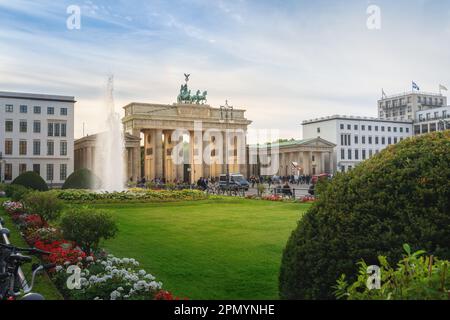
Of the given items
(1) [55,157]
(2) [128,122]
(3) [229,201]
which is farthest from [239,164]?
(3) [229,201]

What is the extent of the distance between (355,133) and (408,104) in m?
22.9

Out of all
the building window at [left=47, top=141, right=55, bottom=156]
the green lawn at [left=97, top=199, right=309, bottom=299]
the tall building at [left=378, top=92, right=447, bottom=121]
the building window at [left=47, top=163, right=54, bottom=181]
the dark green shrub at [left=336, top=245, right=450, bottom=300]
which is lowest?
the green lawn at [left=97, top=199, right=309, bottom=299]

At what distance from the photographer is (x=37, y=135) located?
2628 inches

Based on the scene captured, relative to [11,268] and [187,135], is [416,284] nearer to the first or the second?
[11,268]

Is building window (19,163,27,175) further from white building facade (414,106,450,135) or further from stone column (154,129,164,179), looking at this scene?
white building facade (414,106,450,135)

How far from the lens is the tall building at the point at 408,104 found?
112425mm

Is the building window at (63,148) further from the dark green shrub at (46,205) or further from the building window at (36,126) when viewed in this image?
the dark green shrub at (46,205)

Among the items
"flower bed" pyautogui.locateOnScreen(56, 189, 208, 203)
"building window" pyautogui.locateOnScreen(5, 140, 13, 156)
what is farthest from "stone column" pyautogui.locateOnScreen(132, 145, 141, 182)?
"flower bed" pyautogui.locateOnScreen(56, 189, 208, 203)

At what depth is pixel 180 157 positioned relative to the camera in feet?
265

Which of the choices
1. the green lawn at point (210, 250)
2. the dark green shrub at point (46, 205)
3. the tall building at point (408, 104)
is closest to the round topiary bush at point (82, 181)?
the green lawn at point (210, 250)

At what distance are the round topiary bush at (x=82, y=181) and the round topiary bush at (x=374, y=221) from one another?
3378 cm

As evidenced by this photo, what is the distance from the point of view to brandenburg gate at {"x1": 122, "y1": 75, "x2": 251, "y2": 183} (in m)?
75.6

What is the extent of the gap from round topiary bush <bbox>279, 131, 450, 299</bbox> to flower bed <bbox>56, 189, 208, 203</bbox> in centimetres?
2438
